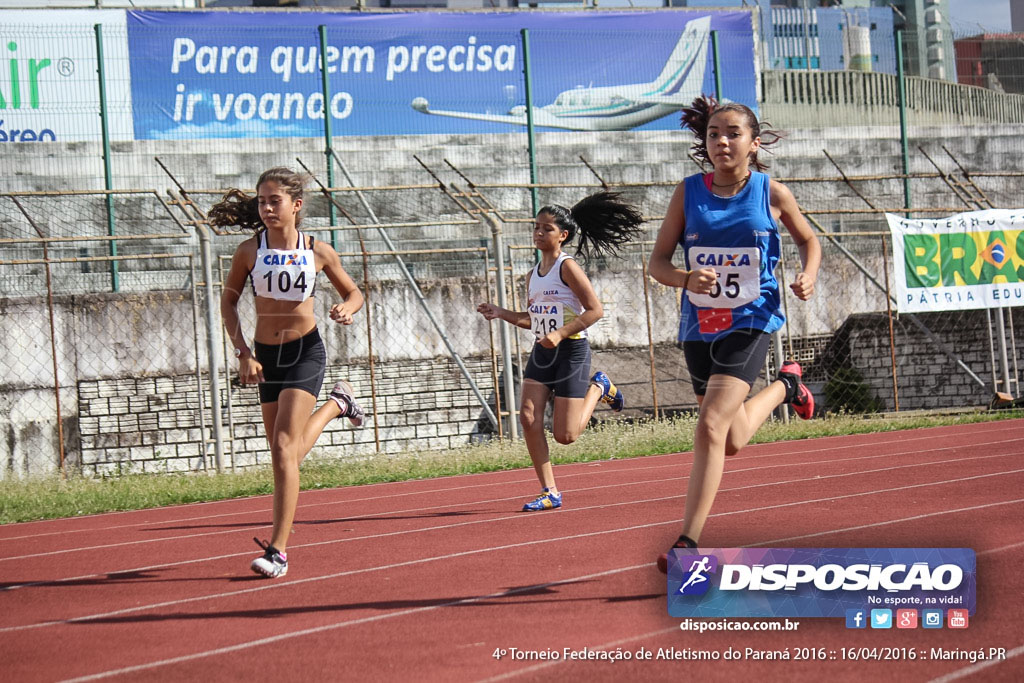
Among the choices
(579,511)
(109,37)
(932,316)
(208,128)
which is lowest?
(579,511)

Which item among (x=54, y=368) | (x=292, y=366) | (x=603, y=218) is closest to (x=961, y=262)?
(x=603, y=218)

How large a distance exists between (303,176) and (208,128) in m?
15.5

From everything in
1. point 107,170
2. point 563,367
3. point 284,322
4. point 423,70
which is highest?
point 423,70

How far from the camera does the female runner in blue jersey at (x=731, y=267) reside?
562 cm

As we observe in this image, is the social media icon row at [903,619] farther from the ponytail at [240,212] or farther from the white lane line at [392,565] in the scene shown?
the ponytail at [240,212]

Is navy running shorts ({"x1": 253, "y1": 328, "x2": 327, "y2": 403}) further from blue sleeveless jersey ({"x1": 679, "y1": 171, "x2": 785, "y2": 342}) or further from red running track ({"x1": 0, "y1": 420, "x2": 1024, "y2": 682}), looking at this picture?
blue sleeveless jersey ({"x1": 679, "y1": 171, "x2": 785, "y2": 342})

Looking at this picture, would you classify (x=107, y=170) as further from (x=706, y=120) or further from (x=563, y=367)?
(x=706, y=120)

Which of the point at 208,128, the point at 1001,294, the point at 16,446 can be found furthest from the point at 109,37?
the point at 1001,294

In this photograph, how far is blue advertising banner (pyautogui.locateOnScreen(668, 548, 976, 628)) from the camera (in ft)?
15.2

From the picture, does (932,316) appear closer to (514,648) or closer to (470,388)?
(470,388)

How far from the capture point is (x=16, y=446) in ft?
49.1

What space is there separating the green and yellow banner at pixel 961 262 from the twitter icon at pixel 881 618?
12807 mm

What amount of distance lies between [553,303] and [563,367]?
0.47 metres

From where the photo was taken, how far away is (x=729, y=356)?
562cm
